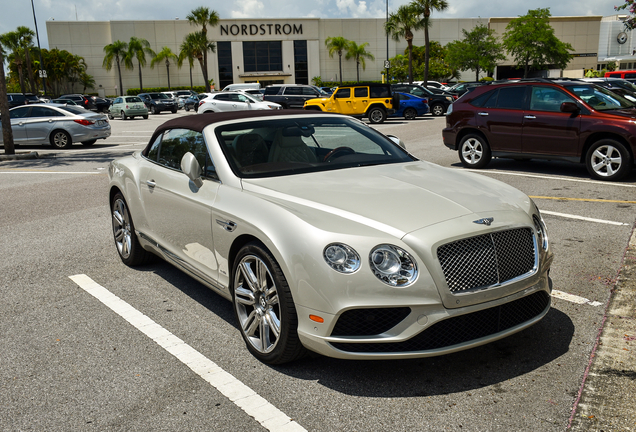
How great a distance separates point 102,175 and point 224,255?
9.71 meters

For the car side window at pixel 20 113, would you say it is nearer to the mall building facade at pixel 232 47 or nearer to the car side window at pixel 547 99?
the car side window at pixel 547 99

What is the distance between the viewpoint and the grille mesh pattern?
10.4 ft

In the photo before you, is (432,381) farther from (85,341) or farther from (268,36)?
(268,36)

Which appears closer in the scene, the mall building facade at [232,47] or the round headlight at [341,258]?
the round headlight at [341,258]

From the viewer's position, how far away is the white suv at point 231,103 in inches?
1210

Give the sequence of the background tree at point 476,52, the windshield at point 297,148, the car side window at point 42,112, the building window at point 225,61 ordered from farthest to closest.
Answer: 1. the building window at point 225,61
2. the background tree at point 476,52
3. the car side window at point 42,112
4. the windshield at point 297,148

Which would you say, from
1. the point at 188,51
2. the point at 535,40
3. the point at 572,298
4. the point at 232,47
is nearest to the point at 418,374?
the point at 572,298

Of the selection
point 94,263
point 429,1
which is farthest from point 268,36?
point 94,263

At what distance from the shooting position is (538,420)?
296 centimetres

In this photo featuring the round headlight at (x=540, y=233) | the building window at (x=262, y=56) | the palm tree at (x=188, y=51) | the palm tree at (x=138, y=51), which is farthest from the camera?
the building window at (x=262, y=56)

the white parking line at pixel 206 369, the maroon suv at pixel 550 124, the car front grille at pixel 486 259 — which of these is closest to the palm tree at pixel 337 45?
the maroon suv at pixel 550 124

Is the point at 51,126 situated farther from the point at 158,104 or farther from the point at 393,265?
the point at 158,104

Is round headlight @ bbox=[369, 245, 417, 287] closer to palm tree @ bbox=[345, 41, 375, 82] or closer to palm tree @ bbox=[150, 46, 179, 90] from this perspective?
palm tree @ bbox=[150, 46, 179, 90]

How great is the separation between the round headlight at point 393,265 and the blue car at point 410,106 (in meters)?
26.7
